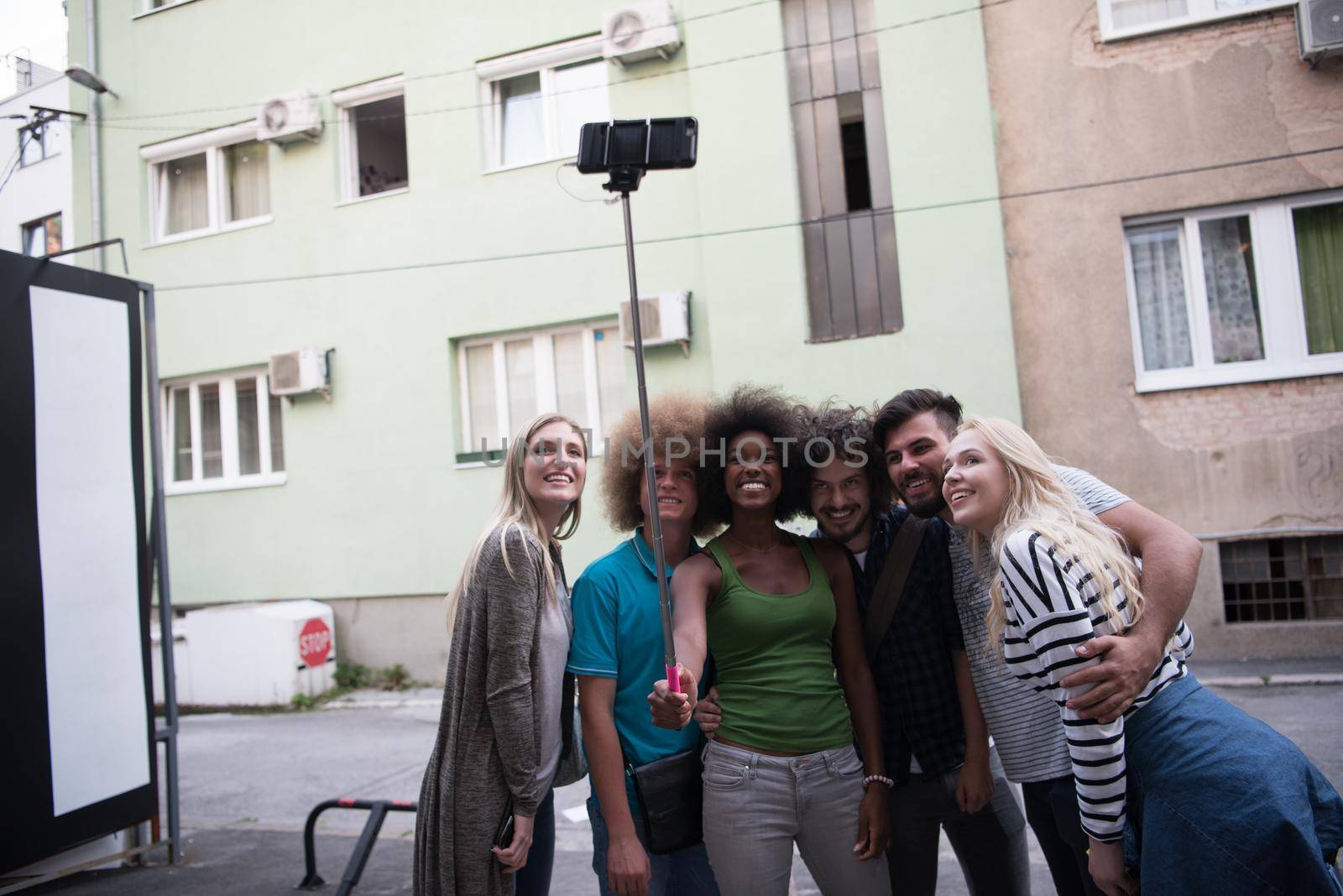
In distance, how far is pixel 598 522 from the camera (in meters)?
9.60

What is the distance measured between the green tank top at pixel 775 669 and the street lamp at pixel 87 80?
12.1 m

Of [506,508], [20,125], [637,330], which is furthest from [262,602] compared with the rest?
[637,330]

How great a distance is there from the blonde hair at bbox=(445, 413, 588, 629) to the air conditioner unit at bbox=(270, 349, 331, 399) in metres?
8.45

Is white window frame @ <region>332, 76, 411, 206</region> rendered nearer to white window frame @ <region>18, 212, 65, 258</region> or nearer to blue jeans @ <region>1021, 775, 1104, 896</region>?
white window frame @ <region>18, 212, 65, 258</region>

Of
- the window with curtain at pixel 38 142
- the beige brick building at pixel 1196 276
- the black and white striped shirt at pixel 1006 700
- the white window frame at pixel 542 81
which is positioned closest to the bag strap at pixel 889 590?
the black and white striped shirt at pixel 1006 700

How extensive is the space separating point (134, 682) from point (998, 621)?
13.8ft

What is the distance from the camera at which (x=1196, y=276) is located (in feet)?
26.9

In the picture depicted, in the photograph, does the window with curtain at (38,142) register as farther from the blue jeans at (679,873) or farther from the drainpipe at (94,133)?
the blue jeans at (679,873)

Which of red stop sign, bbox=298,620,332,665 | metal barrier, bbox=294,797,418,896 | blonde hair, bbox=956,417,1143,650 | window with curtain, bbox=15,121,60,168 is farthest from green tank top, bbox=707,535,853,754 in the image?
red stop sign, bbox=298,620,332,665

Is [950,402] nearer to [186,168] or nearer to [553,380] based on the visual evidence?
[553,380]

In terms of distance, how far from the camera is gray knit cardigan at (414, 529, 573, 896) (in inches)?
97.0

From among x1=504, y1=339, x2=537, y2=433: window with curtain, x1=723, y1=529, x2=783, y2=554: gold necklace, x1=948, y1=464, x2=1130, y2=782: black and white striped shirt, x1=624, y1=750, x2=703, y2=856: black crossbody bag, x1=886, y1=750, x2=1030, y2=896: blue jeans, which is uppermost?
x1=504, y1=339, x2=537, y2=433: window with curtain

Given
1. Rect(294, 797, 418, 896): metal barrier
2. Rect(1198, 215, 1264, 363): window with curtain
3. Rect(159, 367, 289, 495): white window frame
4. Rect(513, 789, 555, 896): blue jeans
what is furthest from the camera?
Rect(159, 367, 289, 495): white window frame

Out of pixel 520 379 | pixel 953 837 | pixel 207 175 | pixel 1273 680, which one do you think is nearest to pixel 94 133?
pixel 207 175
